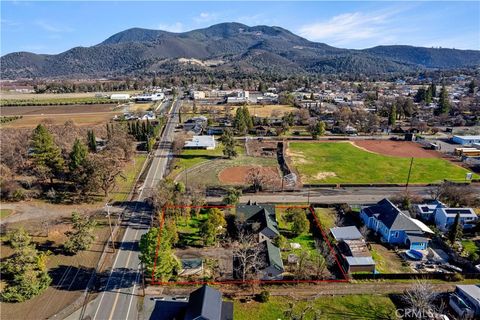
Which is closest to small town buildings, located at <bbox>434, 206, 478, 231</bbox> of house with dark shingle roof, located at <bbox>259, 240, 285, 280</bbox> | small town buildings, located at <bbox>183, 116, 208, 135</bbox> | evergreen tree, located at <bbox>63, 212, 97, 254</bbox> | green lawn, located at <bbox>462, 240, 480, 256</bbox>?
green lawn, located at <bbox>462, 240, 480, 256</bbox>

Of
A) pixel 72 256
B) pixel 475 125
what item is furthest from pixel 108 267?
pixel 475 125

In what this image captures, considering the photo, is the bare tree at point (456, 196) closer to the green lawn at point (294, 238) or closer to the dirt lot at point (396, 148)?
the green lawn at point (294, 238)

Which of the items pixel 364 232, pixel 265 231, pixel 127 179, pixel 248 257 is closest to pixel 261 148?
pixel 127 179

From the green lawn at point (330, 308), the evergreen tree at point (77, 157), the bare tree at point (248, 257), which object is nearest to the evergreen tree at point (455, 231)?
the green lawn at point (330, 308)

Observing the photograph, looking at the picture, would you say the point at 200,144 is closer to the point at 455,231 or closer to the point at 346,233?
the point at 346,233

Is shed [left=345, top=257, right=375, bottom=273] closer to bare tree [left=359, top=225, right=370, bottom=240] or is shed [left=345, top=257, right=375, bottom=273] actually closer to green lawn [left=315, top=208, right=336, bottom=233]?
bare tree [left=359, top=225, right=370, bottom=240]

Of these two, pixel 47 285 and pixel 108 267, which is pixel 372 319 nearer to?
pixel 108 267
